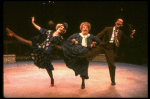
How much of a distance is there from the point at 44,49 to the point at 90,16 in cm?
634

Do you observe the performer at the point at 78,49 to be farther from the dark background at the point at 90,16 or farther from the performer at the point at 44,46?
the dark background at the point at 90,16

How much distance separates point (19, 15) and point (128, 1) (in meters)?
6.54

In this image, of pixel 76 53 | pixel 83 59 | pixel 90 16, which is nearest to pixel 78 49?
pixel 76 53

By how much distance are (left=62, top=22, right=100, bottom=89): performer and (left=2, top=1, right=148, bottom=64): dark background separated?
4226 millimetres

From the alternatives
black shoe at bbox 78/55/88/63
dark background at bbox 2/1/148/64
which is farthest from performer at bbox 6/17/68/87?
dark background at bbox 2/1/148/64

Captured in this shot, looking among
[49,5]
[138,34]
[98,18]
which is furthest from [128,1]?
[49,5]

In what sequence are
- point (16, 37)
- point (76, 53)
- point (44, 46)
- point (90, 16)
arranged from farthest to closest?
point (90, 16), point (44, 46), point (76, 53), point (16, 37)


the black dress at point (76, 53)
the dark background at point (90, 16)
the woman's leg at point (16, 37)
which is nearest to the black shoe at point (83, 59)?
the black dress at point (76, 53)

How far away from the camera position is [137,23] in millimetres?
7270

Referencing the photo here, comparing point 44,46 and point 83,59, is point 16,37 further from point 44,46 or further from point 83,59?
point 83,59

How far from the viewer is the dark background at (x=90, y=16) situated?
24.0 feet

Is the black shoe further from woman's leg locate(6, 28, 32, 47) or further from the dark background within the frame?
the dark background

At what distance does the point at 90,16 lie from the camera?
941cm

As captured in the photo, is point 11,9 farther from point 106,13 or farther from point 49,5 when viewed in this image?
point 106,13
